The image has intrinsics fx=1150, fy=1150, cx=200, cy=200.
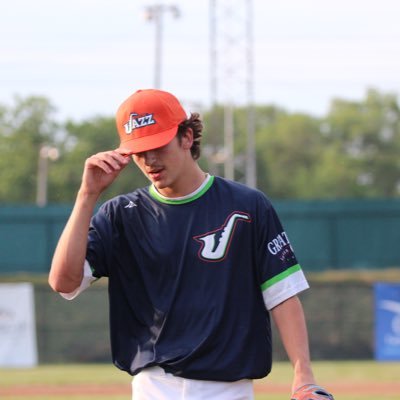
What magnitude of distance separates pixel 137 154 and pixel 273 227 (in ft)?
1.90

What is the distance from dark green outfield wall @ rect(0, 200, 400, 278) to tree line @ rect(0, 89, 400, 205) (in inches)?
1591

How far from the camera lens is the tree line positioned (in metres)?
71.8

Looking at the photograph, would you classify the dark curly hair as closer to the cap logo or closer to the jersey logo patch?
the cap logo

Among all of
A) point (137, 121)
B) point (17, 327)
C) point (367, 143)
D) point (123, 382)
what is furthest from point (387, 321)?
point (367, 143)

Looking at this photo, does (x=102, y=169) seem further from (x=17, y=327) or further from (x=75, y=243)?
(x=17, y=327)

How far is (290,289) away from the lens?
4172 mm

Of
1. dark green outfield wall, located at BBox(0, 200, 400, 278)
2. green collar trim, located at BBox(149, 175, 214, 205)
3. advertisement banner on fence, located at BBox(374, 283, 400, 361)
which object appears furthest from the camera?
dark green outfield wall, located at BBox(0, 200, 400, 278)

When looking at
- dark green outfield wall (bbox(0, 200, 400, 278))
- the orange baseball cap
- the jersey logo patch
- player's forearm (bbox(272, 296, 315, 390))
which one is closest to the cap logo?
the orange baseball cap

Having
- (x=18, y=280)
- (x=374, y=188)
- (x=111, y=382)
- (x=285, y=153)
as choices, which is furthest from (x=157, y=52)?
(x=285, y=153)

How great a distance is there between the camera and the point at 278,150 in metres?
91.3

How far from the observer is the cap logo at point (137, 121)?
13.5ft

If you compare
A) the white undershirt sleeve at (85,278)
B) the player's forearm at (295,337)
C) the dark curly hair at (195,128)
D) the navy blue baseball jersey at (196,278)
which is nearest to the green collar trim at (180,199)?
the navy blue baseball jersey at (196,278)

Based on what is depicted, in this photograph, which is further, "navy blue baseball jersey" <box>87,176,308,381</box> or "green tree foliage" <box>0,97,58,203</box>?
"green tree foliage" <box>0,97,58,203</box>

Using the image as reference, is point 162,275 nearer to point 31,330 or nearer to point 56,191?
point 31,330
